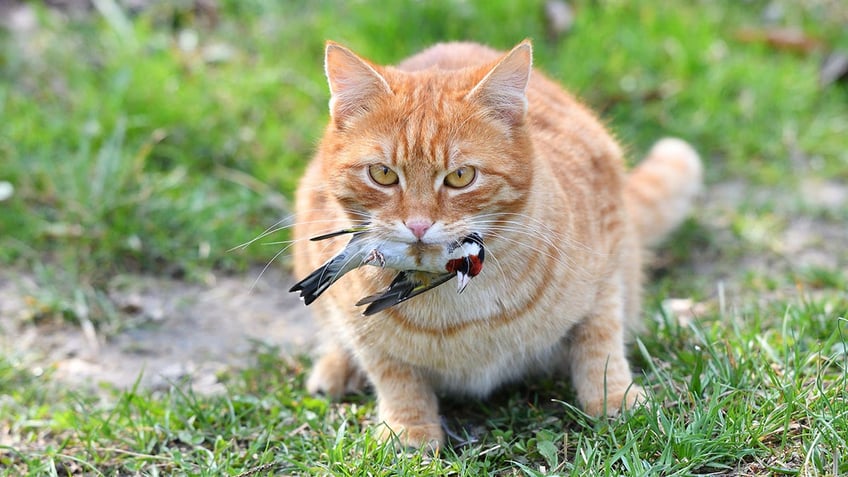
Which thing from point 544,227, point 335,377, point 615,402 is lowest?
point 335,377

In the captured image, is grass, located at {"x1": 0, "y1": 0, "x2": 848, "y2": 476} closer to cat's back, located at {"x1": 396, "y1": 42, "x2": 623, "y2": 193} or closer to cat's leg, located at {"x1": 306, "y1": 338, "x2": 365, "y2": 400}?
cat's leg, located at {"x1": 306, "y1": 338, "x2": 365, "y2": 400}

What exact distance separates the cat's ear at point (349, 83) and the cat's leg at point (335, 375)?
0.95 metres

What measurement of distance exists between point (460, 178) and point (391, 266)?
310 millimetres

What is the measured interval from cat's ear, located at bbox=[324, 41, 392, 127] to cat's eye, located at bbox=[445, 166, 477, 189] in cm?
33

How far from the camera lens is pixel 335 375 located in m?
3.34

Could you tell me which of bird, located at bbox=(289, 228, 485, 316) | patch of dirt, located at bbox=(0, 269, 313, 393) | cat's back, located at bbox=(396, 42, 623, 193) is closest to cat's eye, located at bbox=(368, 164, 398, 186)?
bird, located at bbox=(289, 228, 485, 316)

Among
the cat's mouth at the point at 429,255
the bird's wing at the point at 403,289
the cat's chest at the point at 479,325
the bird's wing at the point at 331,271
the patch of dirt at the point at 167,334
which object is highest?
the cat's mouth at the point at 429,255

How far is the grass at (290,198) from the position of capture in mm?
2732

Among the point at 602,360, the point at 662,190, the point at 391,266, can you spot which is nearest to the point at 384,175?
the point at 391,266

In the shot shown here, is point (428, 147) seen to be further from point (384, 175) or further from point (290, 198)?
point (290, 198)

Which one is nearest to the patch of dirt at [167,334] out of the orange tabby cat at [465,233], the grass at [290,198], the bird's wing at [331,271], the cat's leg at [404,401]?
the grass at [290,198]

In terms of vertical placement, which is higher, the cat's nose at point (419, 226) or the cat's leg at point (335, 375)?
the cat's nose at point (419, 226)

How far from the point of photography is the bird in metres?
2.56

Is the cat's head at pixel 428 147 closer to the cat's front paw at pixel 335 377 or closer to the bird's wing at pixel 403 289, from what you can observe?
the bird's wing at pixel 403 289
